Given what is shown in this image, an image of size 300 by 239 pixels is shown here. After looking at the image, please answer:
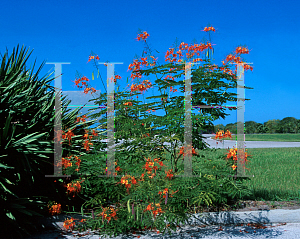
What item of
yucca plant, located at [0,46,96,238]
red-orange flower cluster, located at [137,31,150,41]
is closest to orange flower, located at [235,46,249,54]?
red-orange flower cluster, located at [137,31,150,41]

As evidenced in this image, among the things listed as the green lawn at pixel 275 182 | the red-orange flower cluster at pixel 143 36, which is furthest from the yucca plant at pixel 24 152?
the green lawn at pixel 275 182

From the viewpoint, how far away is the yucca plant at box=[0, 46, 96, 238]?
3941 mm

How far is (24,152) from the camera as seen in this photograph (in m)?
3.95

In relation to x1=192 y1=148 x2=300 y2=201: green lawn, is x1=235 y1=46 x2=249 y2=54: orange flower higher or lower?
higher

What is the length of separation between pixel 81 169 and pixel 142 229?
142cm

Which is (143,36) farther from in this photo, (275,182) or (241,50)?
(275,182)

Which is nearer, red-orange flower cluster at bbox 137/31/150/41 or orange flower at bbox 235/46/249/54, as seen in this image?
orange flower at bbox 235/46/249/54

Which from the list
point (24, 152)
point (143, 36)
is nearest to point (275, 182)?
point (143, 36)

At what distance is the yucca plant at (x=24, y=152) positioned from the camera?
394 centimetres

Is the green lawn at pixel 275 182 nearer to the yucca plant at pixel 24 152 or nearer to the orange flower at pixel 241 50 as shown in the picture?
the orange flower at pixel 241 50

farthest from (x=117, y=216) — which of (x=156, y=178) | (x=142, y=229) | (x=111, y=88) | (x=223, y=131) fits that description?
(x=111, y=88)

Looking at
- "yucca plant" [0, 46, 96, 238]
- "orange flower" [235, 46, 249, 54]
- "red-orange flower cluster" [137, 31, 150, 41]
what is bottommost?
"yucca plant" [0, 46, 96, 238]

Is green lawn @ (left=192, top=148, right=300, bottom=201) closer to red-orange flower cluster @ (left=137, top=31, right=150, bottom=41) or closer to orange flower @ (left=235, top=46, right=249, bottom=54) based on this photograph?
orange flower @ (left=235, top=46, right=249, bottom=54)

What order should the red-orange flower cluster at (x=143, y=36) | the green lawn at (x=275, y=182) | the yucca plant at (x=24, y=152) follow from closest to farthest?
1. the yucca plant at (x=24, y=152)
2. the green lawn at (x=275, y=182)
3. the red-orange flower cluster at (x=143, y=36)
